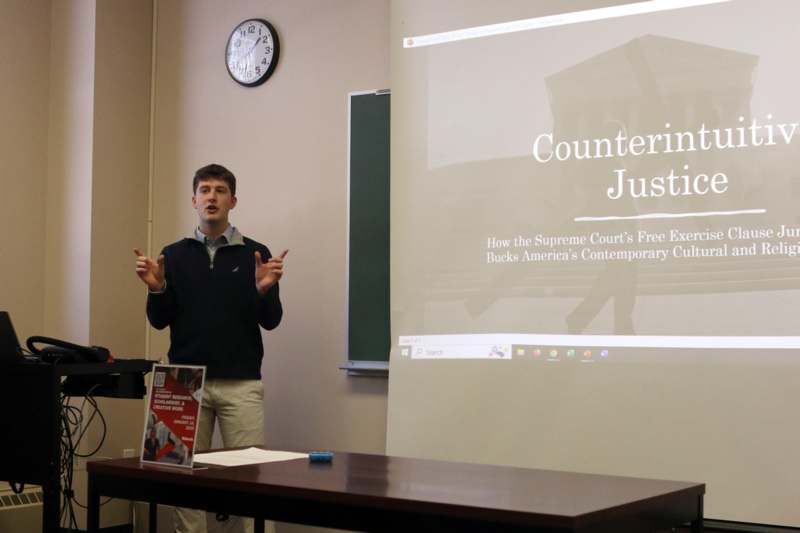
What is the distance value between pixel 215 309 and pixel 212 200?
45 cm

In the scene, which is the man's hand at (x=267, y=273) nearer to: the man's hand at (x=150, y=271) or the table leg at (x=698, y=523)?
the man's hand at (x=150, y=271)

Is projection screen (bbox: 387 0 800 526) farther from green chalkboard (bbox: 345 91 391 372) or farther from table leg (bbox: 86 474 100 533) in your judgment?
table leg (bbox: 86 474 100 533)

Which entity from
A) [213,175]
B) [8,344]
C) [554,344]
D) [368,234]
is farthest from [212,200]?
[554,344]

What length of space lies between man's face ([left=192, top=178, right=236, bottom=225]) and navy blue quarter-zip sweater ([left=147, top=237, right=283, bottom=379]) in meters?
0.12

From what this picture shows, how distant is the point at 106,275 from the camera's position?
4.67 m

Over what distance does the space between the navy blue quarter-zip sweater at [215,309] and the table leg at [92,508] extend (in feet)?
4.15

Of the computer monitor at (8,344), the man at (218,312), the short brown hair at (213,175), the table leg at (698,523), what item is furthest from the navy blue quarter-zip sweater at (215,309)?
the table leg at (698,523)

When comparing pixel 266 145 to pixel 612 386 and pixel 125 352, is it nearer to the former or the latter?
pixel 125 352

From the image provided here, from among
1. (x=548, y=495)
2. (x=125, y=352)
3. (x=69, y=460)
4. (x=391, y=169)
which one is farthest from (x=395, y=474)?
(x=125, y=352)

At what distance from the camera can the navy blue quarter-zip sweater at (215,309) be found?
12.1ft

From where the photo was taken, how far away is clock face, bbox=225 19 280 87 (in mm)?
4445

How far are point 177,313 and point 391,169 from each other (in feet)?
3.43

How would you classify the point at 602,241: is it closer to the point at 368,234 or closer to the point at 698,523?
the point at 368,234

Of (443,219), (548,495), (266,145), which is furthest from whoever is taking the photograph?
(266,145)
